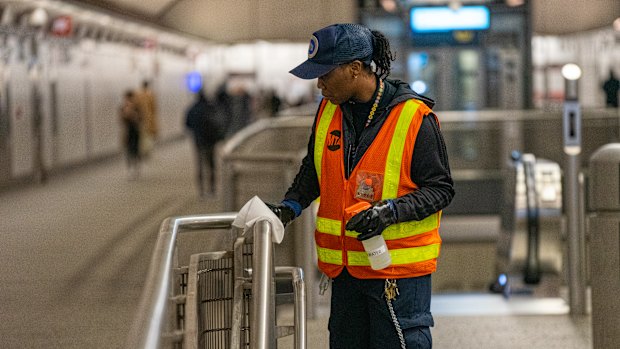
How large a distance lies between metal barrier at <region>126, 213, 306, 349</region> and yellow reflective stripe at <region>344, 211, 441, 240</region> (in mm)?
339

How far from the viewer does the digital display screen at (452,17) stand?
743 inches

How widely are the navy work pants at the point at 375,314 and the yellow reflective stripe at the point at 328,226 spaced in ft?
0.43

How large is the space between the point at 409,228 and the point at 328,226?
10.4 inches

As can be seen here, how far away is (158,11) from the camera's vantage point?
29.1m

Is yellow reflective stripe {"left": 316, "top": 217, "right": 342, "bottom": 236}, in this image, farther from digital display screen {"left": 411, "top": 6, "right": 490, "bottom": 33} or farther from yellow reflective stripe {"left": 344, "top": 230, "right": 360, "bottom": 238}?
digital display screen {"left": 411, "top": 6, "right": 490, "bottom": 33}

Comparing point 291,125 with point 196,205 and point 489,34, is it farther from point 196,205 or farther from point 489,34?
point 489,34

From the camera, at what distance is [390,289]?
12.9 feet

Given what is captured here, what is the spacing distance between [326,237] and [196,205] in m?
13.6

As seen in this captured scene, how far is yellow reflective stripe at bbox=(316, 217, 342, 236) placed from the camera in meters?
4.03

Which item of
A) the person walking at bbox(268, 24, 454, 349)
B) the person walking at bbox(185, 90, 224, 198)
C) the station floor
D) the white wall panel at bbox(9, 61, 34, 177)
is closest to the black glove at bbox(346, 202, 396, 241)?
the person walking at bbox(268, 24, 454, 349)

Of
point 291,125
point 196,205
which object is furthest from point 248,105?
point 291,125

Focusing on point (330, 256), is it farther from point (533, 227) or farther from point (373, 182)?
point (533, 227)

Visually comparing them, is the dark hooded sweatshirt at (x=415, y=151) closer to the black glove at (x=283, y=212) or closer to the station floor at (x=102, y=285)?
the black glove at (x=283, y=212)

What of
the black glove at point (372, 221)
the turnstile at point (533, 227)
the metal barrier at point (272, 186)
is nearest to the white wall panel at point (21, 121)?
the metal barrier at point (272, 186)
